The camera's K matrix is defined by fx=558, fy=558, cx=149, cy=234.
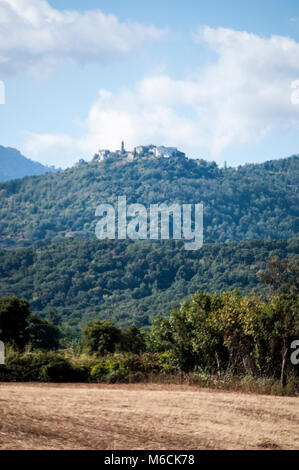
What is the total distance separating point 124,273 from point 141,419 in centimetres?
12034

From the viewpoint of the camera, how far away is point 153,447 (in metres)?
8.51

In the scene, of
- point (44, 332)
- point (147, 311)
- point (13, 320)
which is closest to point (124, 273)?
point (147, 311)

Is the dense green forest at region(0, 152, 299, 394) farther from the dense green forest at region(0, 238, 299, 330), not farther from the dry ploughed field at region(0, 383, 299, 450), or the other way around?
the dry ploughed field at region(0, 383, 299, 450)

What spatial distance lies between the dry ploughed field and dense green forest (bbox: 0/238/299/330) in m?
83.8

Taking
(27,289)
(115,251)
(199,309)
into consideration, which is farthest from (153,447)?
(115,251)

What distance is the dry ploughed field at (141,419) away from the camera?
8547 mm

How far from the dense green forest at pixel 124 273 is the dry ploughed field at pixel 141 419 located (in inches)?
3300

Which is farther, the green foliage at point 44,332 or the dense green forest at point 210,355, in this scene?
the green foliage at point 44,332

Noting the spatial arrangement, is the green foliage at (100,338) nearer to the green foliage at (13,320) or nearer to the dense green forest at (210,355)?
the green foliage at (13,320)

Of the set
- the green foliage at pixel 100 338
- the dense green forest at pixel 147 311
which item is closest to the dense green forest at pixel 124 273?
the dense green forest at pixel 147 311

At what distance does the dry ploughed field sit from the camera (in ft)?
28.0

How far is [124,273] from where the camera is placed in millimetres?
130250

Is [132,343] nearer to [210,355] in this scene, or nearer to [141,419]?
[210,355]

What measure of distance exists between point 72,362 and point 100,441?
8441 mm
